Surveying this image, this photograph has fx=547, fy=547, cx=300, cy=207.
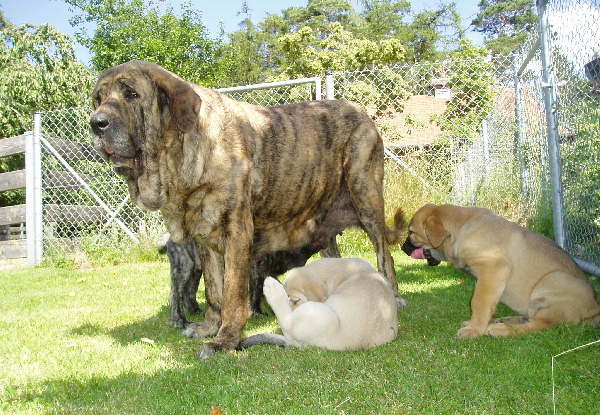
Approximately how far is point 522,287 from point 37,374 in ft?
11.0

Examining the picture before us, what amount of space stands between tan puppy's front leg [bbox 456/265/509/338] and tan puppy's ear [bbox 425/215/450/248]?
1.61ft

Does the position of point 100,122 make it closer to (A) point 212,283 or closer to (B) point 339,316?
(A) point 212,283

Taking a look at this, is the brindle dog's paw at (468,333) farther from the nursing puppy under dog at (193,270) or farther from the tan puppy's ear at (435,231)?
the nursing puppy under dog at (193,270)

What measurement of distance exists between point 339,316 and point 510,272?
4.65 feet

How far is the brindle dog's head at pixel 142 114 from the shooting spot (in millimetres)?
3639

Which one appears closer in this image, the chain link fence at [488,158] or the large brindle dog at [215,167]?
the large brindle dog at [215,167]

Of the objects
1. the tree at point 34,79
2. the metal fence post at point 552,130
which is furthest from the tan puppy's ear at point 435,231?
the tree at point 34,79

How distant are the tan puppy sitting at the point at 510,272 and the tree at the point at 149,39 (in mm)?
26274

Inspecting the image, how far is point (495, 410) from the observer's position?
246 centimetres

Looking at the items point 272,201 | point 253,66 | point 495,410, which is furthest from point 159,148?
point 253,66

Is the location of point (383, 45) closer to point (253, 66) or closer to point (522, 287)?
point (253, 66)

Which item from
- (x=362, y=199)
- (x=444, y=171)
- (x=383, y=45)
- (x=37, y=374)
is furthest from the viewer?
(x=383, y=45)

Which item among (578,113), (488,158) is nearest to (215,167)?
(578,113)

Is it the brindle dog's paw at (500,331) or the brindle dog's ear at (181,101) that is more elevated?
the brindle dog's ear at (181,101)
